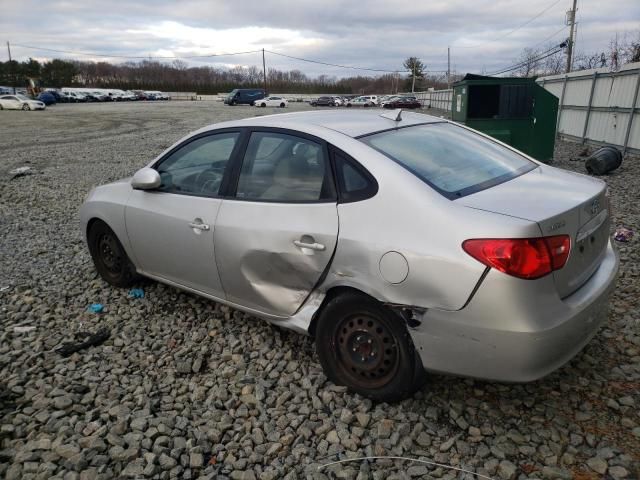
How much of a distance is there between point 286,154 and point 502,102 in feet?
31.8

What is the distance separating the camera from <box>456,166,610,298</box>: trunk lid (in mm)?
2281

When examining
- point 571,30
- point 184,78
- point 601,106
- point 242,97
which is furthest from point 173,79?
point 601,106

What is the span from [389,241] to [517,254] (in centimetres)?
59

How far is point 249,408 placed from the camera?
2.85 metres

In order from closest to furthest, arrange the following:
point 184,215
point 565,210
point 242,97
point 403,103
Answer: point 565,210
point 184,215
point 403,103
point 242,97

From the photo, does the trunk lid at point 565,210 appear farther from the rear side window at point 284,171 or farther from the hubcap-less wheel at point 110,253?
the hubcap-less wheel at point 110,253

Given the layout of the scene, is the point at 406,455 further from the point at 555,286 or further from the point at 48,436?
the point at 48,436

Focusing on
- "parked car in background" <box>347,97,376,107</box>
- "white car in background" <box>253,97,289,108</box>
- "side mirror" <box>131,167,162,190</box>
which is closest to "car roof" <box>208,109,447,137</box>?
Result: "side mirror" <box>131,167,162,190</box>

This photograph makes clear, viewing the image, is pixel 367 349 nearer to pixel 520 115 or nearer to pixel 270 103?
pixel 520 115

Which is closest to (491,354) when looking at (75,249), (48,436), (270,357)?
(270,357)

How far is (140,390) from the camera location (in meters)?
3.04

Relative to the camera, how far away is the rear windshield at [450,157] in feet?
8.64

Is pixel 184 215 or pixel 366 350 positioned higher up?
pixel 184 215

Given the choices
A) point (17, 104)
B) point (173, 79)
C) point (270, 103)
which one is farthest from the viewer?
point (173, 79)
